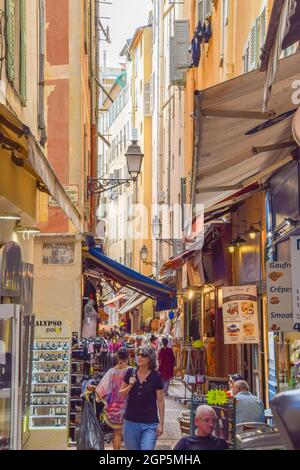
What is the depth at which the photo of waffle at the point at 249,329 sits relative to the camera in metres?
14.1

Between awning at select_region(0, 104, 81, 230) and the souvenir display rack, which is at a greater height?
awning at select_region(0, 104, 81, 230)

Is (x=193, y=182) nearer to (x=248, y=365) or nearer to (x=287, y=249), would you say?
(x=287, y=249)

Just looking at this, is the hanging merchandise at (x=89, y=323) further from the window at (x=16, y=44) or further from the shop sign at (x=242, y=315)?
the window at (x=16, y=44)

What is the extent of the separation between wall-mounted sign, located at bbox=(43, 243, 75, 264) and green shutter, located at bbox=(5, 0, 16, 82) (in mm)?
8098

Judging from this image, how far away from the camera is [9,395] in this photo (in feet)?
26.3

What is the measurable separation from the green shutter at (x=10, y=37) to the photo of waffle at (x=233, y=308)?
563cm

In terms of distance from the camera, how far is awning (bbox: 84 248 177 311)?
20.0m

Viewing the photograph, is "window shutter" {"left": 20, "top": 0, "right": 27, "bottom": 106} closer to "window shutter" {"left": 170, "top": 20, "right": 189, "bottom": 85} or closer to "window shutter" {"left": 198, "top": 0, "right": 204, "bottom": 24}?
"window shutter" {"left": 198, "top": 0, "right": 204, "bottom": 24}

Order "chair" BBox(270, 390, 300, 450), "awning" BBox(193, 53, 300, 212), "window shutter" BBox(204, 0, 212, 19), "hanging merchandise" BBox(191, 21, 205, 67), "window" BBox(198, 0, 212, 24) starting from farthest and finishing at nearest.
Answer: "hanging merchandise" BBox(191, 21, 205, 67)
"window" BBox(198, 0, 212, 24)
"window shutter" BBox(204, 0, 212, 19)
"awning" BBox(193, 53, 300, 212)
"chair" BBox(270, 390, 300, 450)

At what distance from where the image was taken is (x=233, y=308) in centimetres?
1416

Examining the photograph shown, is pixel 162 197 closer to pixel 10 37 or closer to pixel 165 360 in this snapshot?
pixel 165 360

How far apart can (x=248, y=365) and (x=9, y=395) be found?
8925 millimetres

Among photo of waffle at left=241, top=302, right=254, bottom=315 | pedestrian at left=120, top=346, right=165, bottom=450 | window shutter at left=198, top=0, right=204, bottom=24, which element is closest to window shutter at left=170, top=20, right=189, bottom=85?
window shutter at left=198, top=0, right=204, bottom=24
